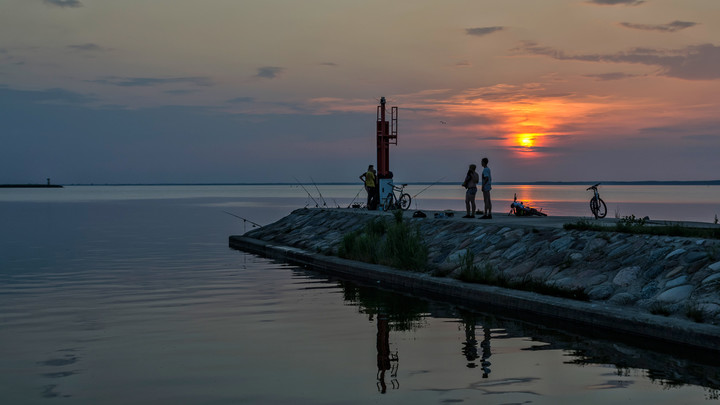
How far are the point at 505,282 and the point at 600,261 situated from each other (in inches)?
81.8

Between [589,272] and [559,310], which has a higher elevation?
[589,272]

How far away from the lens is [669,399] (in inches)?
349

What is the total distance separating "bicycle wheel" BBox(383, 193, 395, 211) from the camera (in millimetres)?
36125

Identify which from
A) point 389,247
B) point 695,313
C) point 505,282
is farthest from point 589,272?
point 389,247

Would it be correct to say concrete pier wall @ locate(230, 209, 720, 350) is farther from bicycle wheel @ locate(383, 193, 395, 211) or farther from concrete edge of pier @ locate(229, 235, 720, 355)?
bicycle wheel @ locate(383, 193, 395, 211)

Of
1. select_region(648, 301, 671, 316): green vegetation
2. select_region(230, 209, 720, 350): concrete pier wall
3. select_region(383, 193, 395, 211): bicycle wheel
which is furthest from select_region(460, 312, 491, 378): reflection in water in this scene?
select_region(383, 193, 395, 211): bicycle wheel

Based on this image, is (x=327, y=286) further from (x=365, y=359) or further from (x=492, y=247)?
(x=365, y=359)

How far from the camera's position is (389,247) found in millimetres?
22109

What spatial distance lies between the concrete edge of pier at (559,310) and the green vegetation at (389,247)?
1.44ft

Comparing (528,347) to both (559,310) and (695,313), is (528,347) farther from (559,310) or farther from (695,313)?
(695,313)

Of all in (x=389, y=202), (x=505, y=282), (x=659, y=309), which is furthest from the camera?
(x=389, y=202)

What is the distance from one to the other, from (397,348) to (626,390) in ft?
12.2

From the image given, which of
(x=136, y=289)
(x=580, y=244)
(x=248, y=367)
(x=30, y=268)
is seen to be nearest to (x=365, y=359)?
(x=248, y=367)

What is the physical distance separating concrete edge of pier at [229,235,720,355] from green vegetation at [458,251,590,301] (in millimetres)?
210
